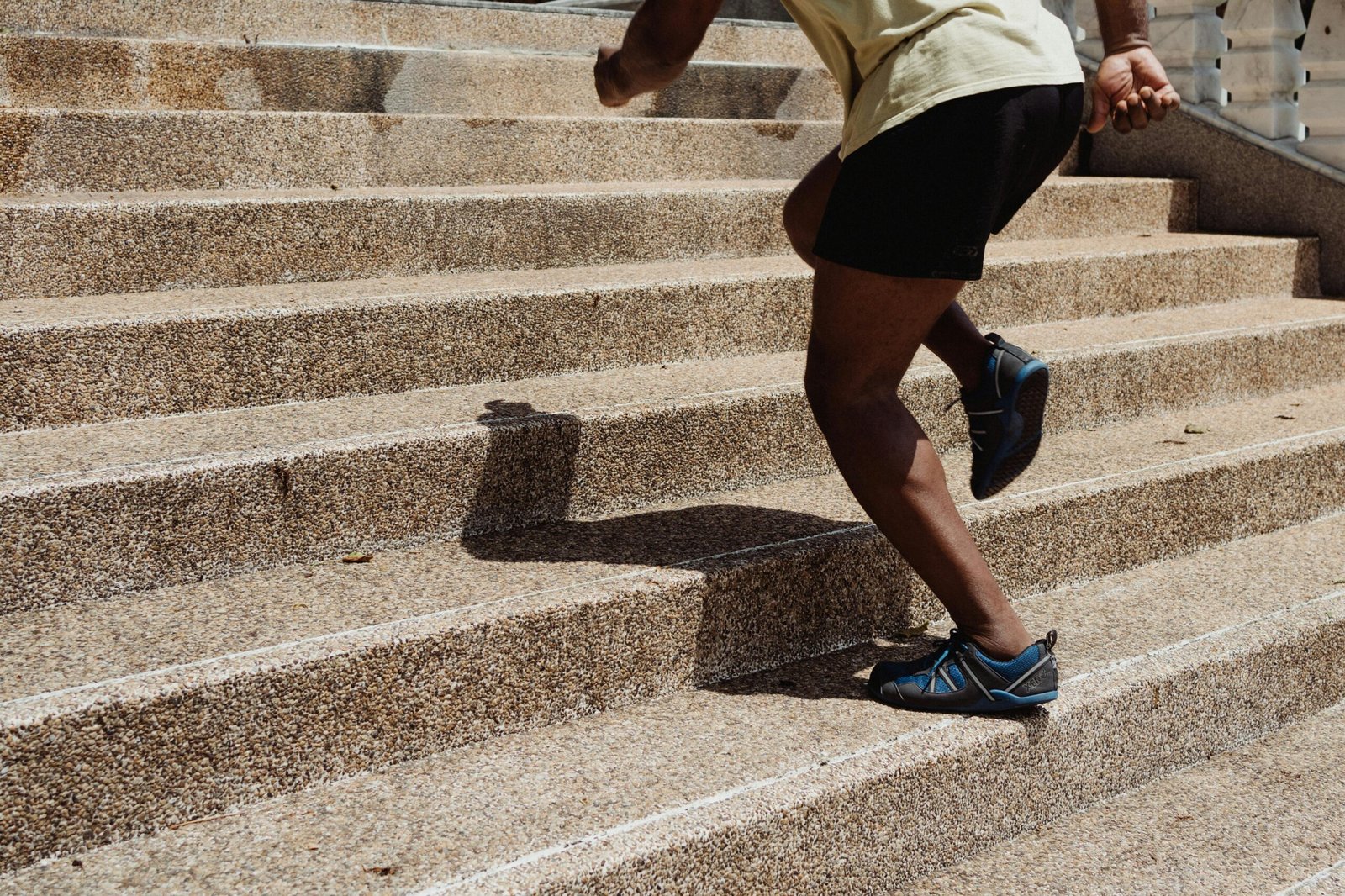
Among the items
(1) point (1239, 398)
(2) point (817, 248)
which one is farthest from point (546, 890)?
(1) point (1239, 398)

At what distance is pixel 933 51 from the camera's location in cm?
213

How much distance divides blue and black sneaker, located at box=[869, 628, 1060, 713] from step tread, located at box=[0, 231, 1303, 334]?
5.19 feet

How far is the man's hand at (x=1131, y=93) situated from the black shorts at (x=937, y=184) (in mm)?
158

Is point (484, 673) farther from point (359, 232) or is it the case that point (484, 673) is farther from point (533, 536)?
point (359, 232)

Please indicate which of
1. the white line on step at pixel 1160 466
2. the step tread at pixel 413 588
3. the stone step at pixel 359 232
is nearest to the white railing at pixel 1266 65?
the white line on step at pixel 1160 466

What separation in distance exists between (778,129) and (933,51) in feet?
10.2

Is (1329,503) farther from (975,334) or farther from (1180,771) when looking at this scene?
(975,334)

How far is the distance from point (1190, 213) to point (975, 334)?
3609mm

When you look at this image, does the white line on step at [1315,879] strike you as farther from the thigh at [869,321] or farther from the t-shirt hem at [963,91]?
the t-shirt hem at [963,91]

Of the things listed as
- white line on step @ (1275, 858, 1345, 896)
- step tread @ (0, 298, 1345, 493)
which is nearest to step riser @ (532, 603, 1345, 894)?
white line on step @ (1275, 858, 1345, 896)

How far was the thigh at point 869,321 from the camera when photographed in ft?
7.34

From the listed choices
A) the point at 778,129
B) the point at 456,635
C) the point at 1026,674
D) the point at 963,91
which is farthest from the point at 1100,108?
the point at 778,129

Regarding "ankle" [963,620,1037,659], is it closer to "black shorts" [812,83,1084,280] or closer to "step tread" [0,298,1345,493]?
"black shorts" [812,83,1084,280]

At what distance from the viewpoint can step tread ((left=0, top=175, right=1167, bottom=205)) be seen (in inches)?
134
